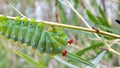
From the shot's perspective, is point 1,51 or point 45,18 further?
point 45,18

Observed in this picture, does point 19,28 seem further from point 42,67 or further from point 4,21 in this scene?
point 42,67

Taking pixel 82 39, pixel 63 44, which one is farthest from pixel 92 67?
pixel 82 39

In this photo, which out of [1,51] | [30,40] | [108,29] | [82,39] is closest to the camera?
[30,40]

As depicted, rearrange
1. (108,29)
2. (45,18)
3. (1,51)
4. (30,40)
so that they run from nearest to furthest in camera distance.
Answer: (30,40)
(108,29)
(1,51)
(45,18)

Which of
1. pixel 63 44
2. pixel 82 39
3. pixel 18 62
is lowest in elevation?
pixel 18 62

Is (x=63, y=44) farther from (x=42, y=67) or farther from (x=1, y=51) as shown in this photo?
(x=1, y=51)

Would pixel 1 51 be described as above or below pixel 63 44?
below

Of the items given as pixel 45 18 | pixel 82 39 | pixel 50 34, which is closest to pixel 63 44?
pixel 50 34
